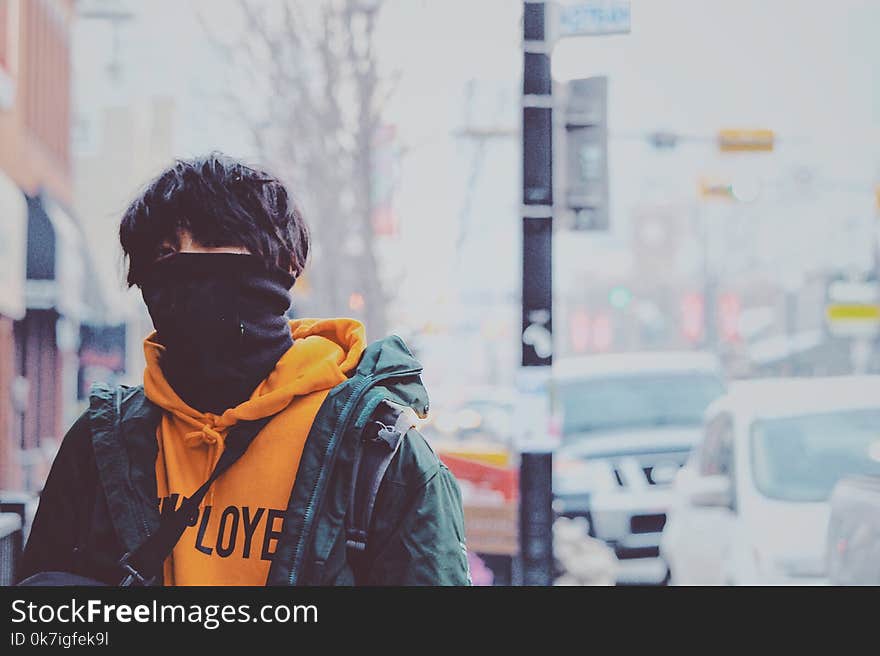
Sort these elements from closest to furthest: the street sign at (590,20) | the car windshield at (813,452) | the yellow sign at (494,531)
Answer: the street sign at (590,20) < the car windshield at (813,452) < the yellow sign at (494,531)

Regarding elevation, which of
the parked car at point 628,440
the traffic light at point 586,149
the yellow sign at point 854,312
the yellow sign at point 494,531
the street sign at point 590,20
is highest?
the street sign at point 590,20

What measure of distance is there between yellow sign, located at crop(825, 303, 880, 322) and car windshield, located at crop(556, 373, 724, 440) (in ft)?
11.1

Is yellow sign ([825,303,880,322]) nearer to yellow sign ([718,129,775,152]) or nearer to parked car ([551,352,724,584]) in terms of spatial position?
yellow sign ([718,129,775,152])

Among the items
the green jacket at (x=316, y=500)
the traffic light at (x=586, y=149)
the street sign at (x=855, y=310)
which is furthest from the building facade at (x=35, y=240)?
the street sign at (x=855, y=310)

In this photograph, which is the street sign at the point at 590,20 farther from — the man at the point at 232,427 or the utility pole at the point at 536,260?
the man at the point at 232,427

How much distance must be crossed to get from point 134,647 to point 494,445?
6.15 m

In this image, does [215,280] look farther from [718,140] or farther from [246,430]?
[718,140]

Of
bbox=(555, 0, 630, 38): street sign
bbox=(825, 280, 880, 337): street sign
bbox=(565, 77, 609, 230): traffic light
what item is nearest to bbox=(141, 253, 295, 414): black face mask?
bbox=(555, 0, 630, 38): street sign

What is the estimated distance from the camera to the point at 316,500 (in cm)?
168

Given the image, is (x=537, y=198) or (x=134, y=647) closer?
(x=134, y=647)

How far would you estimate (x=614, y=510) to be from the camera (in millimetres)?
A: 6957

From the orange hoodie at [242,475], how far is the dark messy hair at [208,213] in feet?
0.74

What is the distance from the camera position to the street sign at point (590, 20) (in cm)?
475

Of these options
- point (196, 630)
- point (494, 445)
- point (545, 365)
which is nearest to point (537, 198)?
point (545, 365)
